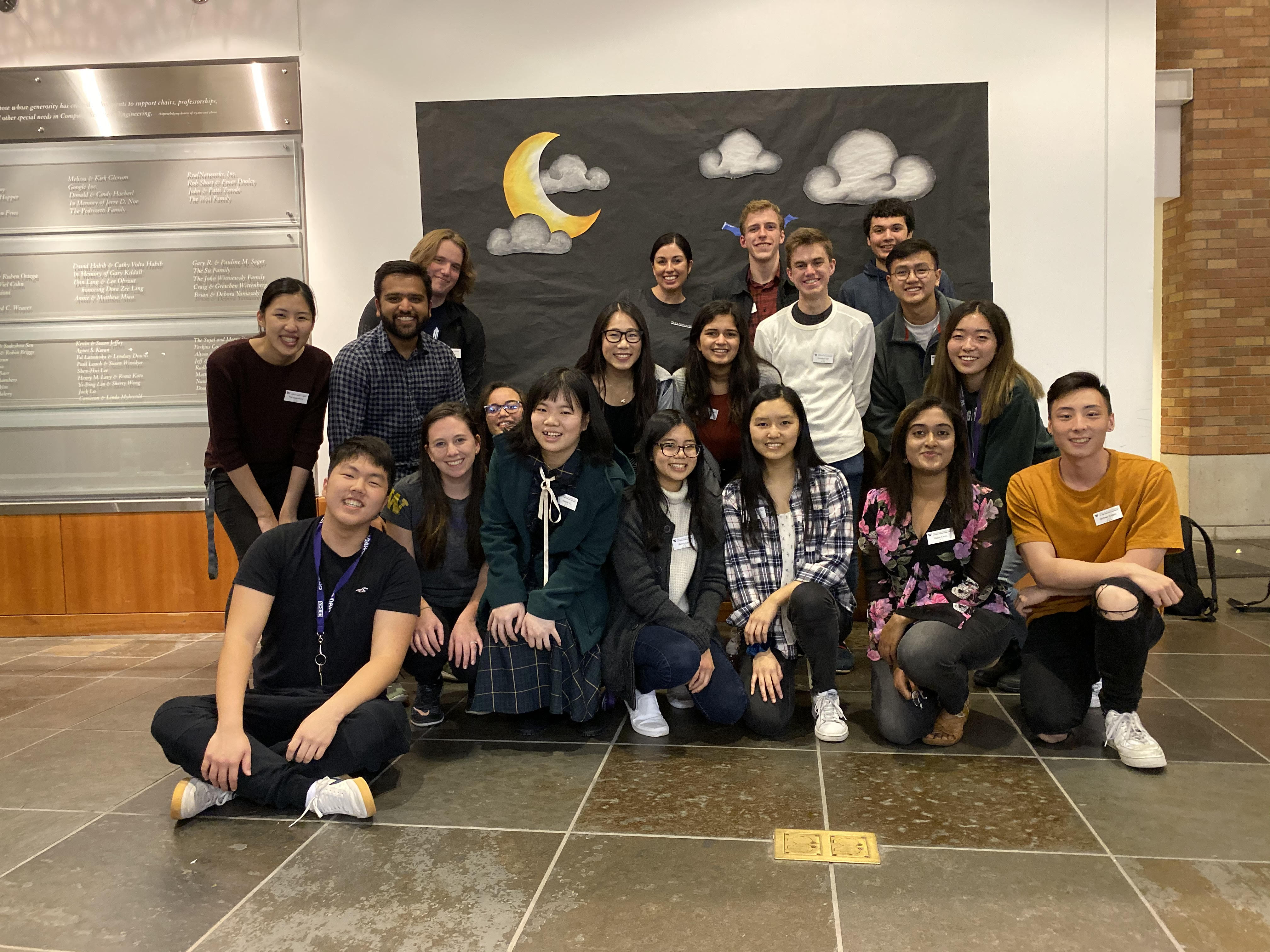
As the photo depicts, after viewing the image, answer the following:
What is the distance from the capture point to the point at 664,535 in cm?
287

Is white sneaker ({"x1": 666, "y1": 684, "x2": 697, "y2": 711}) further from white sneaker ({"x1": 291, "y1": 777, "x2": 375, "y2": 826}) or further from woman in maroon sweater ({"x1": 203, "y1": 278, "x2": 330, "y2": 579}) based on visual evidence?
woman in maroon sweater ({"x1": 203, "y1": 278, "x2": 330, "y2": 579})

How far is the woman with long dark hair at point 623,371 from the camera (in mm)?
3123

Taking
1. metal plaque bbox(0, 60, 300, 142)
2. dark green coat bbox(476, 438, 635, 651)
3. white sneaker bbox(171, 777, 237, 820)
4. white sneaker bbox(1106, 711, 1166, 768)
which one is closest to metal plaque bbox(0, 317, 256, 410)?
metal plaque bbox(0, 60, 300, 142)

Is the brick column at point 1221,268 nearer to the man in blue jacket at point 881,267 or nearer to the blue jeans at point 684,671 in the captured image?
the man in blue jacket at point 881,267

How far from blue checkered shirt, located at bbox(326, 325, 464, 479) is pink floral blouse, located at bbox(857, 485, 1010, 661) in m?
1.66

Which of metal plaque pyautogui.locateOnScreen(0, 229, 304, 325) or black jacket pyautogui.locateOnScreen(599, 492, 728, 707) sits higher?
metal plaque pyautogui.locateOnScreen(0, 229, 304, 325)

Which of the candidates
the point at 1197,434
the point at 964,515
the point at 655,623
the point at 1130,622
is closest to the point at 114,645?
the point at 655,623

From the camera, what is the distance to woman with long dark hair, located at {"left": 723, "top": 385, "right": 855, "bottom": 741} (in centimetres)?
279

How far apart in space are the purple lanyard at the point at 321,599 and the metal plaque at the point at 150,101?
282 cm

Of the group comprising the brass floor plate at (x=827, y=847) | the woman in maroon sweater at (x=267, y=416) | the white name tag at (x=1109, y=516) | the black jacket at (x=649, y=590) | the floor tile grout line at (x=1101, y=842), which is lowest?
the floor tile grout line at (x=1101, y=842)

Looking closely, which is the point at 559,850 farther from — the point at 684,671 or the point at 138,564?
the point at 138,564

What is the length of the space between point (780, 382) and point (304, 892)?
218cm

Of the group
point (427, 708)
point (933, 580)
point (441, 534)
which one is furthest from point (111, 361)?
point (933, 580)

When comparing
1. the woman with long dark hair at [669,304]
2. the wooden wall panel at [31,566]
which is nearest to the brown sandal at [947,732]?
the woman with long dark hair at [669,304]
